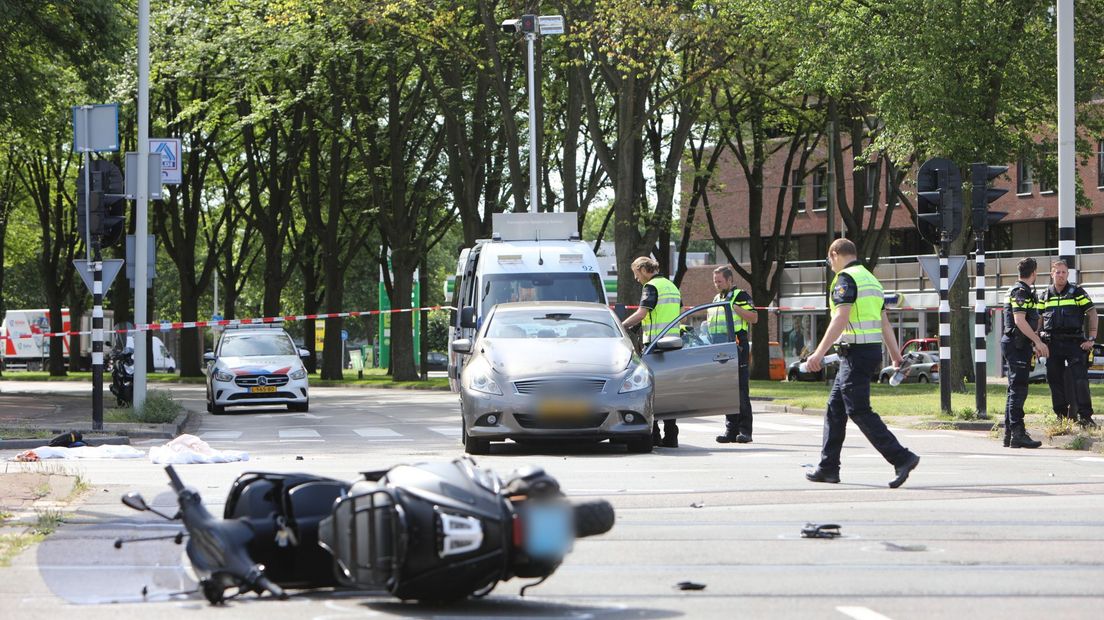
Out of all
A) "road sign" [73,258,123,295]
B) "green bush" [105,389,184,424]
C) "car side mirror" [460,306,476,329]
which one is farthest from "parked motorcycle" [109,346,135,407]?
"car side mirror" [460,306,476,329]

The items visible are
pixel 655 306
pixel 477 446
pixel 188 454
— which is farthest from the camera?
pixel 655 306

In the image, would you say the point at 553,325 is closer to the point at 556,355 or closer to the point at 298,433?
the point at 556,355

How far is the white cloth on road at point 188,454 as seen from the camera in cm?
1405

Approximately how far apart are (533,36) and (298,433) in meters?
16.0

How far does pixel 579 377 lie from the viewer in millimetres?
14820

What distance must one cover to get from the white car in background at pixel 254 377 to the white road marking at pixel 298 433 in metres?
5.91

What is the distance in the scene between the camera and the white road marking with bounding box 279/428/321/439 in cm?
1997

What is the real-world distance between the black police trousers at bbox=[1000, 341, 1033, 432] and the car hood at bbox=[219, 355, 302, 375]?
14979 millimetres

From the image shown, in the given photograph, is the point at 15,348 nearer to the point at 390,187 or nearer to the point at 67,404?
the point at 390,187

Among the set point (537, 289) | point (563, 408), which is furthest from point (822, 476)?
point (537, 289)

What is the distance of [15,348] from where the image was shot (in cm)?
8706

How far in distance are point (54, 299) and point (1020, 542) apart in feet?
174

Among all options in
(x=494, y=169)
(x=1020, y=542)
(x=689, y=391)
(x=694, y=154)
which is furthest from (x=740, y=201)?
(x=1020, y=542)

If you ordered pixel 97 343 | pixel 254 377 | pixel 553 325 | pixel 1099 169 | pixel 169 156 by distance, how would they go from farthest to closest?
pixel 1099 169, pixel 254 377, pixel 169 156, pixel 97 343, pixel 553 325
